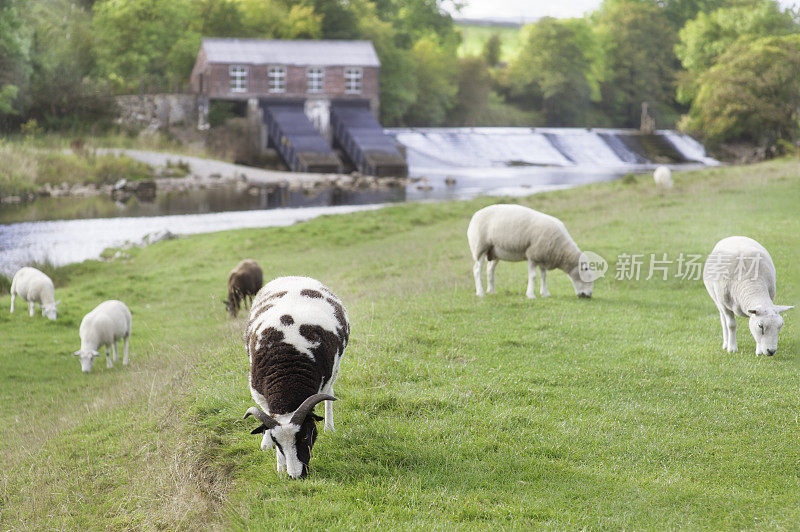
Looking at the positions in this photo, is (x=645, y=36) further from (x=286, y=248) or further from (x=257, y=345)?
(x=257, y=345)

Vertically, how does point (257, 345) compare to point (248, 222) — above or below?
above

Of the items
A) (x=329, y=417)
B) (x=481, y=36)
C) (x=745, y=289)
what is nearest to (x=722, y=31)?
(x=481, y=36)

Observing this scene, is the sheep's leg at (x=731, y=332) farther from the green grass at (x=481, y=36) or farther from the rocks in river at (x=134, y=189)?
the green grass at (x=481, y=36)

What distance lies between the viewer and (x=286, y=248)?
2389 centimetres

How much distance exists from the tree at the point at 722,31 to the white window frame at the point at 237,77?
37.1m

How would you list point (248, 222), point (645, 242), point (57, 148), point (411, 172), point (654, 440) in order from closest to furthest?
point (654, 440), point (645, 242), point (248, 222), point (57, 148), point (411, 172)

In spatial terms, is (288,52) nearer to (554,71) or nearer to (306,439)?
(554,71)

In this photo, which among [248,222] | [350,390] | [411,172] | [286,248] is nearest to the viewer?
[350,390]

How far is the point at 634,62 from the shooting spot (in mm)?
93125

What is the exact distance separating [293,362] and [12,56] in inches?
1965

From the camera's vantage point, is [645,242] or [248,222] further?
[248,222]

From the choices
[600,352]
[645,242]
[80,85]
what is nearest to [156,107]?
[80,85]

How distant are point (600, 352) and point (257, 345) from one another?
515 cm

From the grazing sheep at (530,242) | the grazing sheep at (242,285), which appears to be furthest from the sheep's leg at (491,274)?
the grazing sheep at (242,285)
